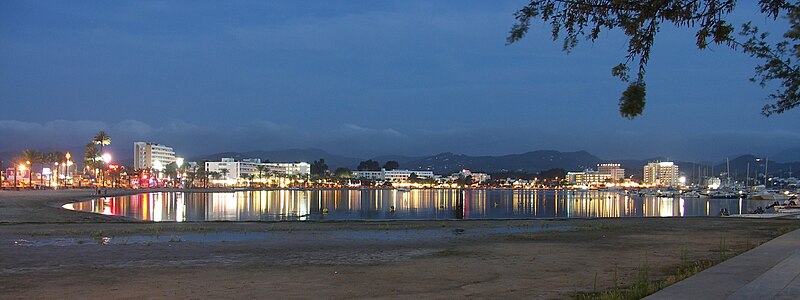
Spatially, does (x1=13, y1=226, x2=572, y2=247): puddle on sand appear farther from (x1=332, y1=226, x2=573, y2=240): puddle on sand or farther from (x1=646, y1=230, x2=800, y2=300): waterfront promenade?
(x1=646, y1=230, x2=800, y2=300): waterfront promenade

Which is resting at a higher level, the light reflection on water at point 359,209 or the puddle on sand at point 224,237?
the puddle on sand at point 224,237

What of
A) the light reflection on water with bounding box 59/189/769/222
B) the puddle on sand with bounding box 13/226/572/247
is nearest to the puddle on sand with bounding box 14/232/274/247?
the puddle on sand with bounding box 13/226/572/247

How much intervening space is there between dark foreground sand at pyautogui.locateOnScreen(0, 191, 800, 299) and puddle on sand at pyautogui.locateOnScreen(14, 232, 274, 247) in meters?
0.05

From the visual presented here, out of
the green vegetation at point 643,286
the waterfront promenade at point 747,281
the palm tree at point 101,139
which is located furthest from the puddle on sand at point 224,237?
the palm tree at point 101,139

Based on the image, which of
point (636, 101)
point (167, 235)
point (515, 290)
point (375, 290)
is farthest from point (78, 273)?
point (636, 101)

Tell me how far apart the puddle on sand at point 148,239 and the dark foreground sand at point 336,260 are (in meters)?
0.05

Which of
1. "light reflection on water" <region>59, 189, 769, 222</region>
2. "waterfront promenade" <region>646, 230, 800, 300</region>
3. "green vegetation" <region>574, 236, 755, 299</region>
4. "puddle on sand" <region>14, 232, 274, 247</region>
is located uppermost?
"waterfront promenade" <region>646, 230, 800, 300</region>

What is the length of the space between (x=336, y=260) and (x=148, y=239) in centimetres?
961

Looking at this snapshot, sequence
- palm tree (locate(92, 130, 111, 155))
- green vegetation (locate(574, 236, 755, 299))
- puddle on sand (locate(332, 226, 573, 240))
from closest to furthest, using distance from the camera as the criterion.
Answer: green vegetation (locate(574, 236, 755, 299)) → puddle on sand (locate(332, 226, 573, 240)) → palm tree (locate(92, 130, 111, 155))

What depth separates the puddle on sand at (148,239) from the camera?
21.5 m

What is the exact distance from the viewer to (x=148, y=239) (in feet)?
76.2

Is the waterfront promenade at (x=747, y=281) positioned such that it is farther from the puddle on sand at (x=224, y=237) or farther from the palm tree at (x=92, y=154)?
the palm tree at (x=92, y=154)

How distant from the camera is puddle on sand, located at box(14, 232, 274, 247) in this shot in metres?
21.5

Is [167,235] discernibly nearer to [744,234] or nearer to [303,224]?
[303,224]
